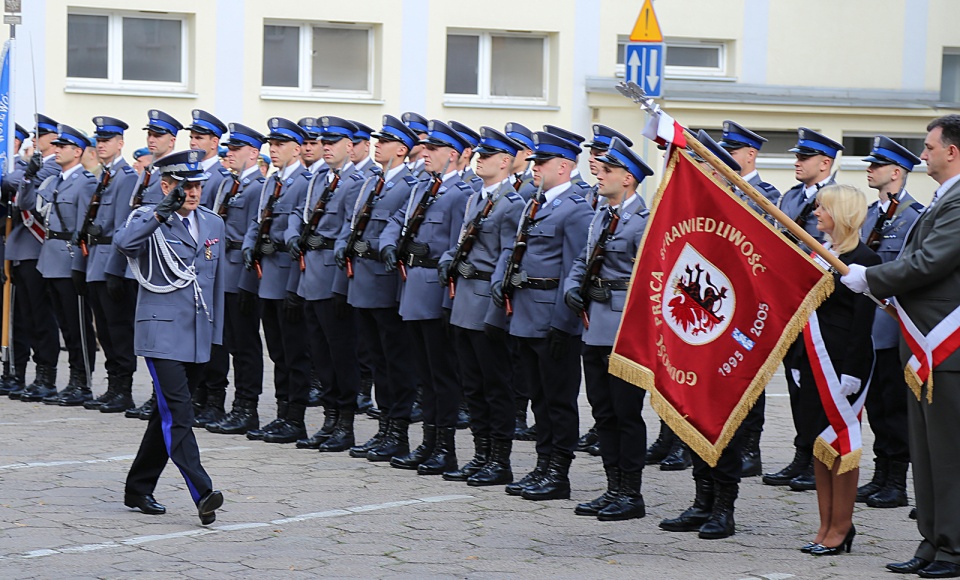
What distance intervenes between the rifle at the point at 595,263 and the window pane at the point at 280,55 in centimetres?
1178

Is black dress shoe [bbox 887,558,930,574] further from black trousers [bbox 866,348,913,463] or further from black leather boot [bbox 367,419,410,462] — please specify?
black leather boot [bbox 367,419,410,462]

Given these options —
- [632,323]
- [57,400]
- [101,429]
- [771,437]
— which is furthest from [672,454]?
[57,400]

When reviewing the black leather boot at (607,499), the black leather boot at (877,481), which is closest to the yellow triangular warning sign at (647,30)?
the black leather boot at (877,481)

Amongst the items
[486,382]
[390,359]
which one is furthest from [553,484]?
[390,359]

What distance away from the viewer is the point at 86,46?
19.0m

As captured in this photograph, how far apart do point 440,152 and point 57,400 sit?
4752mm

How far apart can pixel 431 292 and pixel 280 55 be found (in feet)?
34.1

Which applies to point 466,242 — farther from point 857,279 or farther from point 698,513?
point 857,279

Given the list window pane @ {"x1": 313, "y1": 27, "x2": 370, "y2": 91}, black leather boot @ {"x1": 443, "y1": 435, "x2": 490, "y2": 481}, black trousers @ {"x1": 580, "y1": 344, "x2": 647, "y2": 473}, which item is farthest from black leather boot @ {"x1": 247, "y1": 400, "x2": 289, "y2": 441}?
window pane @ {"x1": 313, "y1": 27, "x2": 370, "y2": 91}

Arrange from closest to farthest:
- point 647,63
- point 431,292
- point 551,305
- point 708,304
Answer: point 708,304 → point 551,305 → point 431,292 → point 647,63

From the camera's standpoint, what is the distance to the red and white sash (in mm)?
7359

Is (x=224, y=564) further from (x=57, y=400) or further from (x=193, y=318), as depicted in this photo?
(x=57, y=400)

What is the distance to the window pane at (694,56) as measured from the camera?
70.6ft

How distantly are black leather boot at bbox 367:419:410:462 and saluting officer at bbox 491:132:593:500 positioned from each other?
1.30m
